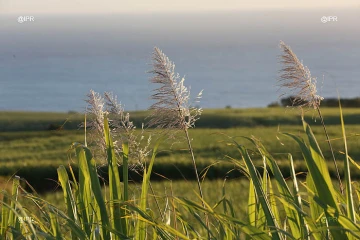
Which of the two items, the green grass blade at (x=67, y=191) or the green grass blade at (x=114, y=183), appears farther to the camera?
the green grass blade at (x=67, y=191)

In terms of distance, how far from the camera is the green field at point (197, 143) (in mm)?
6867

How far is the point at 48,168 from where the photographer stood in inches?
277

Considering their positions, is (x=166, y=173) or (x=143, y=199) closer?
(x=143, y=199)

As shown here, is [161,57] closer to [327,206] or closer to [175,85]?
[175,85]

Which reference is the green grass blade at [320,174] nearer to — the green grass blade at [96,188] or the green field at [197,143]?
the green grass blade at [96,188]

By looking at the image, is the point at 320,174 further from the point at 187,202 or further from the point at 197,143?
the point at 197,143

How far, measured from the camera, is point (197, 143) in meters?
8.75

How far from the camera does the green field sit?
6867 millimetres

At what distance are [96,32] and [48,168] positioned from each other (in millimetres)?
117501

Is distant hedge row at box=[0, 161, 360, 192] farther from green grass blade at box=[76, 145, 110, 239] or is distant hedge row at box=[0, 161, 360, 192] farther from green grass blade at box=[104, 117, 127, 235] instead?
green grass blade at box=[76, 145, 110, 239]

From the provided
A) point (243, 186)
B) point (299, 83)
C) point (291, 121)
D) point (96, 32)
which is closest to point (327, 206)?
point (299, 83)

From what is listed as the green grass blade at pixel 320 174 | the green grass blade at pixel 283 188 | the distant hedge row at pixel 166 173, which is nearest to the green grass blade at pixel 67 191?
the green grass blade at pixel 283 188

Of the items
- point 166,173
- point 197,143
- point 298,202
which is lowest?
point 166,173

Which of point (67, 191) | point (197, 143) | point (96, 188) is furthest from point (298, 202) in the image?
point (197, 143)
